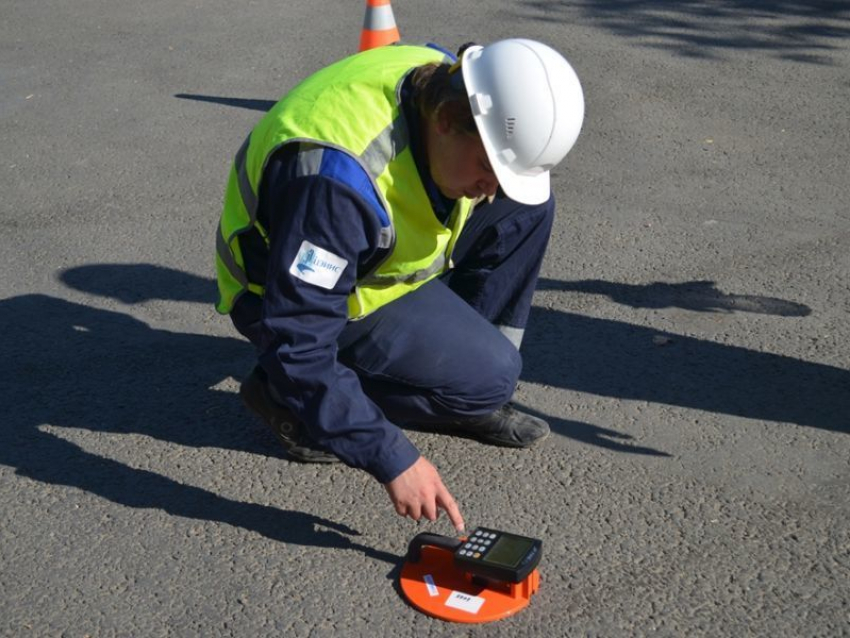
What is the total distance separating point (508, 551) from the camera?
10.1 feet

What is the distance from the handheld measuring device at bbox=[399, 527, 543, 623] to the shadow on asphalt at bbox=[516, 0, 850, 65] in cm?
519

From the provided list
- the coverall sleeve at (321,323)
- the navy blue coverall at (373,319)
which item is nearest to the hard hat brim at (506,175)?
the navy blue coverall at (373,319)

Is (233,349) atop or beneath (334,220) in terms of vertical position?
beneath

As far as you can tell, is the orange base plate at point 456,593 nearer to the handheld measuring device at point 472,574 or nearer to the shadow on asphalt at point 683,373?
the handheld measuring device at point 472,574

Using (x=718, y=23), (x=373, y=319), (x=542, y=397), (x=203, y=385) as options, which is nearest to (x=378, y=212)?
(x=373, y=319)

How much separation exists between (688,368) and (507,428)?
0.81m

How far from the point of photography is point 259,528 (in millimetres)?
3373

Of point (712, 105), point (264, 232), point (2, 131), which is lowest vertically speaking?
point (2, 131)

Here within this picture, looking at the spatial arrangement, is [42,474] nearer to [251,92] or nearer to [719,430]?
[719,430]

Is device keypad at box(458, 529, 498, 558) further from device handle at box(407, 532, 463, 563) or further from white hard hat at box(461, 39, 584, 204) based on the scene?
white hard hat at box(461, 39, 584, 204)

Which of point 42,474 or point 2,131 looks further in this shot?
point 2,131

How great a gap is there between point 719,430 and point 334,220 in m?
1.63

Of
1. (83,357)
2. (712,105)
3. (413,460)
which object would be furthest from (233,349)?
(712,105)

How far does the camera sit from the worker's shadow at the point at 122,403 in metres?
3.47
